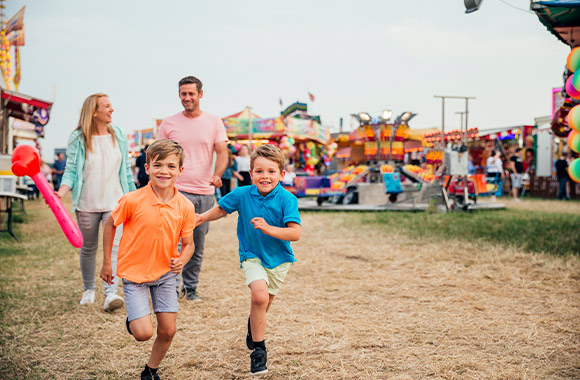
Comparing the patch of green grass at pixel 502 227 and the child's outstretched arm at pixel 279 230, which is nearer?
the child's outstretched arm at pixel 279 230

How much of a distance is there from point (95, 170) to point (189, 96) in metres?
0.98

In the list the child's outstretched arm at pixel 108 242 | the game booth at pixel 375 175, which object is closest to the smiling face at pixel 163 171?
the child's outstretched arm at pixel 108 242

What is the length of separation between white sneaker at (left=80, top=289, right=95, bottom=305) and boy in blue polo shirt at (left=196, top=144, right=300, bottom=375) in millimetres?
1896

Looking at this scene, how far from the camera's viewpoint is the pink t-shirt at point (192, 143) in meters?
4.13

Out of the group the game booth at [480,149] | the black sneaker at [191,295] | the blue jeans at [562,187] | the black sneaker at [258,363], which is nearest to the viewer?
the black sneaker at [258,363]

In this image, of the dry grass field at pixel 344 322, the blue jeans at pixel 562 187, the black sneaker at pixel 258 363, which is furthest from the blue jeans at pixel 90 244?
the blue jeans at pixel 562 187

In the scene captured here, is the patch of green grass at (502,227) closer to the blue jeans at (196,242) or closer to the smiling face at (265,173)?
the blue jeans at (196,242)

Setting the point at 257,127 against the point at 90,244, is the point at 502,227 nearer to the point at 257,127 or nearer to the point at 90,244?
the point at 90,244

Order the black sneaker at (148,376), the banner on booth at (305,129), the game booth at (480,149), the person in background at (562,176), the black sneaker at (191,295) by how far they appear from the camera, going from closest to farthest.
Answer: the black sneaker at (148,376) → the black sneaker at (191,295) → the game booth at (480,149) → the person in background at (562,176) → the banner on booth at (305,129)

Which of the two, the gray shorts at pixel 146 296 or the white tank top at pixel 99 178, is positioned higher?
the white tank top at pixel 99 178

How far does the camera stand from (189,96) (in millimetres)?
4043

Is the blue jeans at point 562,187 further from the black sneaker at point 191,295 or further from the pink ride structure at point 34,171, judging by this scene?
the pink ride structure at point 34,171

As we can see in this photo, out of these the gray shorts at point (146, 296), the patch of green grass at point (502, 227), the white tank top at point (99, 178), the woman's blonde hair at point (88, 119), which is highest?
the woman's blonde hair at point (88, 119)

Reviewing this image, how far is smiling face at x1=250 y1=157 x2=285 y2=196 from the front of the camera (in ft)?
9.27
